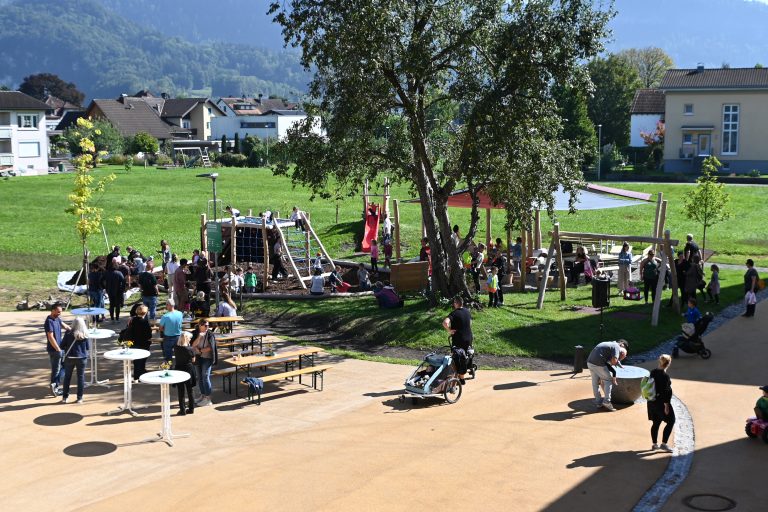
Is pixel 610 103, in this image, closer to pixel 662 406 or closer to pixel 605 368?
pixel 605 368

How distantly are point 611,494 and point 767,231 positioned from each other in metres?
36.1

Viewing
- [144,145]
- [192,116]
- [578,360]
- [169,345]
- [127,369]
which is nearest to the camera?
[127,369]

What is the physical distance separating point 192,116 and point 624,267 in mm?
104860

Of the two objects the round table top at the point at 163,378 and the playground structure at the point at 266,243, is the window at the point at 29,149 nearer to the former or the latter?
the playground structure at the point at 266,243

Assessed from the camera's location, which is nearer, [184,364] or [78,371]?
[184,364]

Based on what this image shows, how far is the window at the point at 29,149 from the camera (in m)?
75.2

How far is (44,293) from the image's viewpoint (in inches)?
1093

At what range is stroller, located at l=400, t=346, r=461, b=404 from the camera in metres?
15.4

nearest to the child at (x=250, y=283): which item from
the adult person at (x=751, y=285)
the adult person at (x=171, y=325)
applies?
the adult person at (x=171, y=325)

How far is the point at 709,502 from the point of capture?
11156mm

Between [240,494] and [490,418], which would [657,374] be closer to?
[490,418]

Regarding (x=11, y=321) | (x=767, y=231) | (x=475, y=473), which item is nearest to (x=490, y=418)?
(x=475, y=473)

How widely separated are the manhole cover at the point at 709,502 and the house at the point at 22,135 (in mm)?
71819

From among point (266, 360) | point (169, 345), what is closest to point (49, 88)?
point (169, 345)
